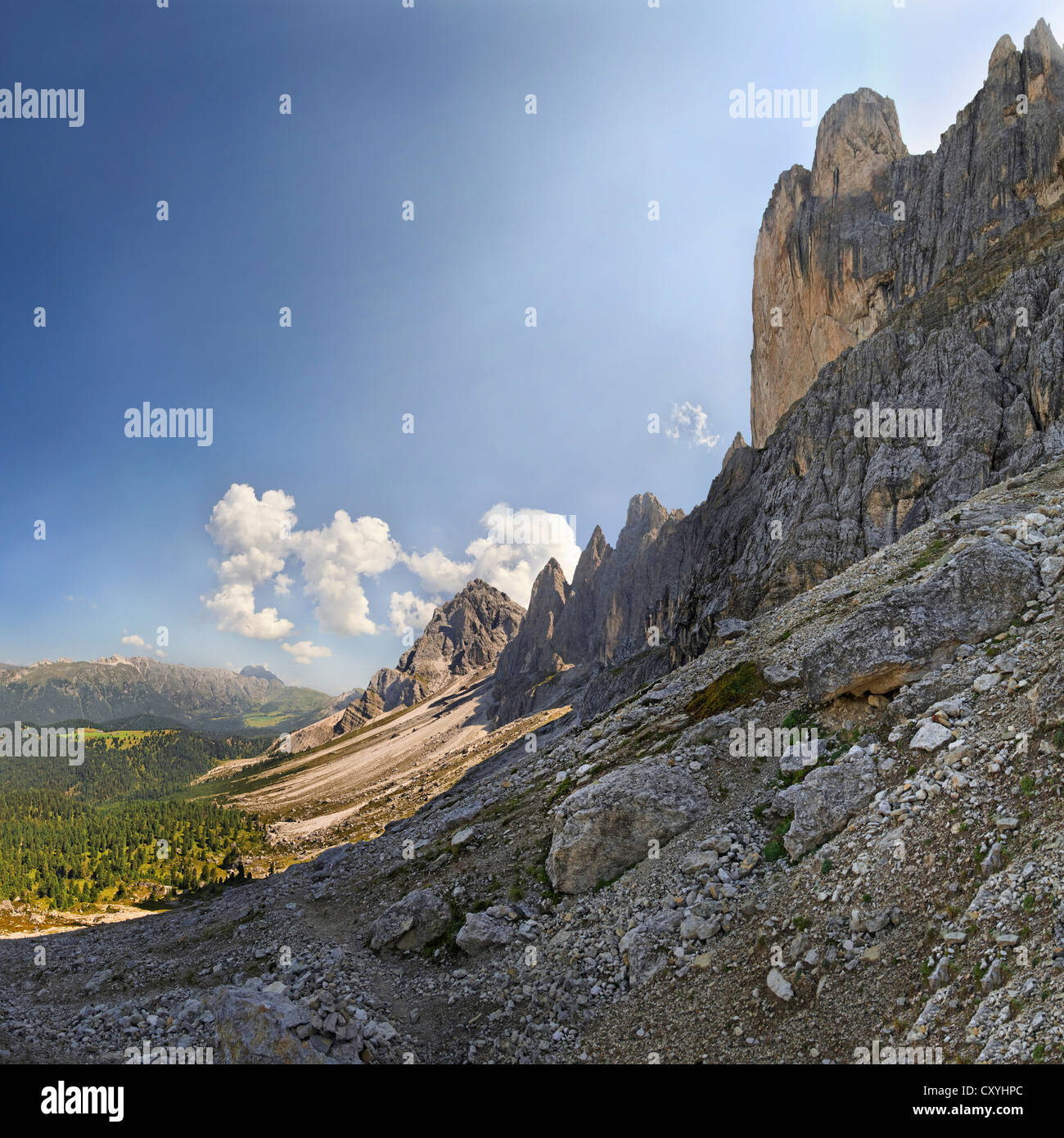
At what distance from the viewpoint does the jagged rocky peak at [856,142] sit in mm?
78875

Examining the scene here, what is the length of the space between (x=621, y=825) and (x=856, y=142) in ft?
347

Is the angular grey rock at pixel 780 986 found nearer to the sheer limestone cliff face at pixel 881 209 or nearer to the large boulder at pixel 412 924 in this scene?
the large boulder at pixel 412 924

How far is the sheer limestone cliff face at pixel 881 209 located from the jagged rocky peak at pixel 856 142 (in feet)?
0.60

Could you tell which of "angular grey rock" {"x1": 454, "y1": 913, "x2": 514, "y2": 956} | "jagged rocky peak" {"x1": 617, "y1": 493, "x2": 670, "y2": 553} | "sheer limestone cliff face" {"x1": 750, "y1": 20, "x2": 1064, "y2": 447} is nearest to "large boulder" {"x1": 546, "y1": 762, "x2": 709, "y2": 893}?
"angular grey rock" {"x1": 454, "y1": 913, "x2": 514, "y2": 956}

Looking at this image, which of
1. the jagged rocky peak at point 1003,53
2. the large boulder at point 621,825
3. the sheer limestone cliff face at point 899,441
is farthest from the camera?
the jagged rocky peak at point 1003,53

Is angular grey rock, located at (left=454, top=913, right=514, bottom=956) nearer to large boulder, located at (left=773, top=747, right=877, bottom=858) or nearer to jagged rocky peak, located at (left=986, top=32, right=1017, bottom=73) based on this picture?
large boulder, located at (left=773, top=747, right=877, bottom=858)

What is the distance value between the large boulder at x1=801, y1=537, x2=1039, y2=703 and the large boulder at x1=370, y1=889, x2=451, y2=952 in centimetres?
1709

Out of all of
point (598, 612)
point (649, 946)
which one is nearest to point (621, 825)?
point (649, 946)

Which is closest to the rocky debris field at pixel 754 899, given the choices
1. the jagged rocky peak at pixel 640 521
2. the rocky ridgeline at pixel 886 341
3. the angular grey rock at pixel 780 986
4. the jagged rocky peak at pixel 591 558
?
the angular grey rock at pixel 780 986

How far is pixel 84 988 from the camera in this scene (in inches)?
1035

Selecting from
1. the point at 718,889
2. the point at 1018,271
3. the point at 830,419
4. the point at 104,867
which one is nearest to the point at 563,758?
the point at 718,889

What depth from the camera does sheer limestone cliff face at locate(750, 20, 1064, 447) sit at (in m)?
59.2

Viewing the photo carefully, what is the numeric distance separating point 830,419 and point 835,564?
61.6 feet
